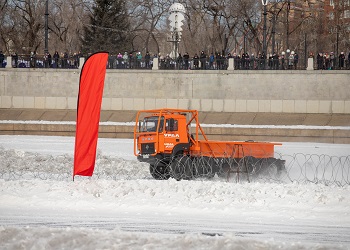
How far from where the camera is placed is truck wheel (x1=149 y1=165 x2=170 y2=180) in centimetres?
2586

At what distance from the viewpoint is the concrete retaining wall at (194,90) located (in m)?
51.1

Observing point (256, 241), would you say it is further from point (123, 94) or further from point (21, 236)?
point (123, 94)

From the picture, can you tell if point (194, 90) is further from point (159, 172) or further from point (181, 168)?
point (181, 168)

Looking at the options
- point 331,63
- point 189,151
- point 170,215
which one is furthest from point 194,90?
point 170,215

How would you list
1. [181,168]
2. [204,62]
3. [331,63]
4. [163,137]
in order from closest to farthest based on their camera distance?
1. [181,168]
2. [163,137]
3. [331,63]
4. [204,62]

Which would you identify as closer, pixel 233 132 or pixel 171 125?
pixel 171 125

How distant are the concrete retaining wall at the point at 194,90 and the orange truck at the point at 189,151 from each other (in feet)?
81.1

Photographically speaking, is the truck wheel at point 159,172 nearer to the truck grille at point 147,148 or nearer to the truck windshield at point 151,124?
the truck grille at point 147,148

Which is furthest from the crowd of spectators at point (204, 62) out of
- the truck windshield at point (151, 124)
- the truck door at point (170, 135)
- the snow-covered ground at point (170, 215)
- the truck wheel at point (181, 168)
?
the snow-covered ground at point (170, 215)

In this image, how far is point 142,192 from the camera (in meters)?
20.5

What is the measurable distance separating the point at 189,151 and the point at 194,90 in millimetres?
26532

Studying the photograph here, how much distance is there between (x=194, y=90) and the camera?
53.1 m

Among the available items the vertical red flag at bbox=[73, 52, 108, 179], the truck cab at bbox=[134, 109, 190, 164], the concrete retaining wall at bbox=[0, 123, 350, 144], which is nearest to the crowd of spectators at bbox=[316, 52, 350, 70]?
the concrete retaining wall at bbox=[0, 123, 350, 144]

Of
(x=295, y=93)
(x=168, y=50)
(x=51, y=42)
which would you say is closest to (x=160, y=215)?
(x=295, y=93)
